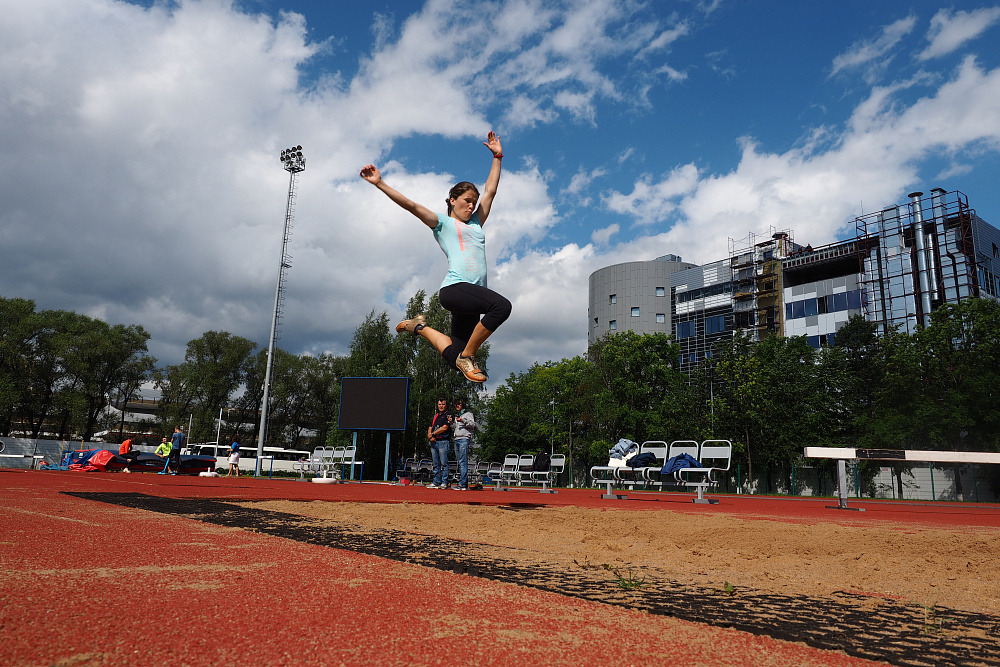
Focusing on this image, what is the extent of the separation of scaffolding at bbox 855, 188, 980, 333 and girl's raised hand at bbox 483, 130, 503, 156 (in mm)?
39814

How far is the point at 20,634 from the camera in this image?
1287 mm

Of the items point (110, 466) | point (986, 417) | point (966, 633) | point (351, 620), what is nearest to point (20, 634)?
point (351, 620)

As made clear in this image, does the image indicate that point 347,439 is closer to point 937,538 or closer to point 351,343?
point 351,343

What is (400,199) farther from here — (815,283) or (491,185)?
(815,283)

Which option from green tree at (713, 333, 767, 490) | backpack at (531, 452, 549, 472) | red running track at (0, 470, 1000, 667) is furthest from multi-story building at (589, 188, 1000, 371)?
red running track at (0, 470, 1000, 667)

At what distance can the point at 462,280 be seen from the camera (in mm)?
5324

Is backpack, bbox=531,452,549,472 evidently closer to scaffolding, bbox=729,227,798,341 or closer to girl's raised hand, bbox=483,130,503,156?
girl's raised hand, bbox=483,130,503,156

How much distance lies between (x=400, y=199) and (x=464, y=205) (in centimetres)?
63

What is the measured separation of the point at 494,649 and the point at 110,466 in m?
23.5

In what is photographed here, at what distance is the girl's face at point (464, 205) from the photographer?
5727 mm

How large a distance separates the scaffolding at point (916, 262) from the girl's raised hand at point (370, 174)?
135ft

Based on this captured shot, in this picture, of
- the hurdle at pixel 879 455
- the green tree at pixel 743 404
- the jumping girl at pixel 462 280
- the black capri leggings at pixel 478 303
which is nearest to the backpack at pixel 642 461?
the hurdle at pixel 879 455

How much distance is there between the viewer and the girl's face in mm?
5727

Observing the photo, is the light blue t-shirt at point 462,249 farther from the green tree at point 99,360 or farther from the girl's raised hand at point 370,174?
the green tree at point 99,360
